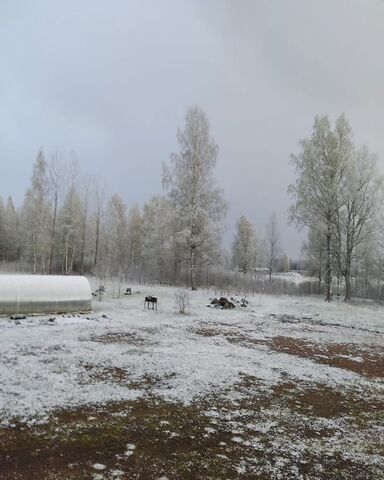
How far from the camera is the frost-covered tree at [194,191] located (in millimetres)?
26438

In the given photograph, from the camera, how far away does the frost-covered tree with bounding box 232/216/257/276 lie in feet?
168

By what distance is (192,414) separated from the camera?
5.61 meters

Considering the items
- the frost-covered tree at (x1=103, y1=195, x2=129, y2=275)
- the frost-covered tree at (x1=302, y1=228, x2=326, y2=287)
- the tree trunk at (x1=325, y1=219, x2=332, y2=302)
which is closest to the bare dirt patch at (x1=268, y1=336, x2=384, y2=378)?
the tree trunk at (x1=325, y1=219, x2=332, y2=302)

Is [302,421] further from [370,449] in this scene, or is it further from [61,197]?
[61,197]

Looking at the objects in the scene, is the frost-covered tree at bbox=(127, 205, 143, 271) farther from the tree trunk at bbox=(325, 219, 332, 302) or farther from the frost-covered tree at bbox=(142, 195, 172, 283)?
the tree trunk at bbox=(325, 219, 332, 302)

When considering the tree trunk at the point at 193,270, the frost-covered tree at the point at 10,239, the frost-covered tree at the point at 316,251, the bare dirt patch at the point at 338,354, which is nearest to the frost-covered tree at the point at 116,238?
the tree trunk at the point at 193,270

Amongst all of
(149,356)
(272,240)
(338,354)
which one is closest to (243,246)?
(272,240)

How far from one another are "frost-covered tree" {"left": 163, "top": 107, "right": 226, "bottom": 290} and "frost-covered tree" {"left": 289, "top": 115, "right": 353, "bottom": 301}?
5.95m

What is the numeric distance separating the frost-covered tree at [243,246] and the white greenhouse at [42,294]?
36.5 metres

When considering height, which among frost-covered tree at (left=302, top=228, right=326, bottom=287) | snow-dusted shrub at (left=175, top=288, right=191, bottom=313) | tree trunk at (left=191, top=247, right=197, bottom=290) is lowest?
snow-dusted shrub at (left=175, top=288, right=191, bottom=313)

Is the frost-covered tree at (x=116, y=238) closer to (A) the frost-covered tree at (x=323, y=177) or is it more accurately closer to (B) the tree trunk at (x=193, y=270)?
(B) the tree trunk at (x=193, y=270)

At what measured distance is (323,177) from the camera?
2381 cm

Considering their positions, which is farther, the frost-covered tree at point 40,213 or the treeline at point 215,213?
the frost-covered tree at point 40,213

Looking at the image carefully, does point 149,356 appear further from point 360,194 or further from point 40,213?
point 40,213
